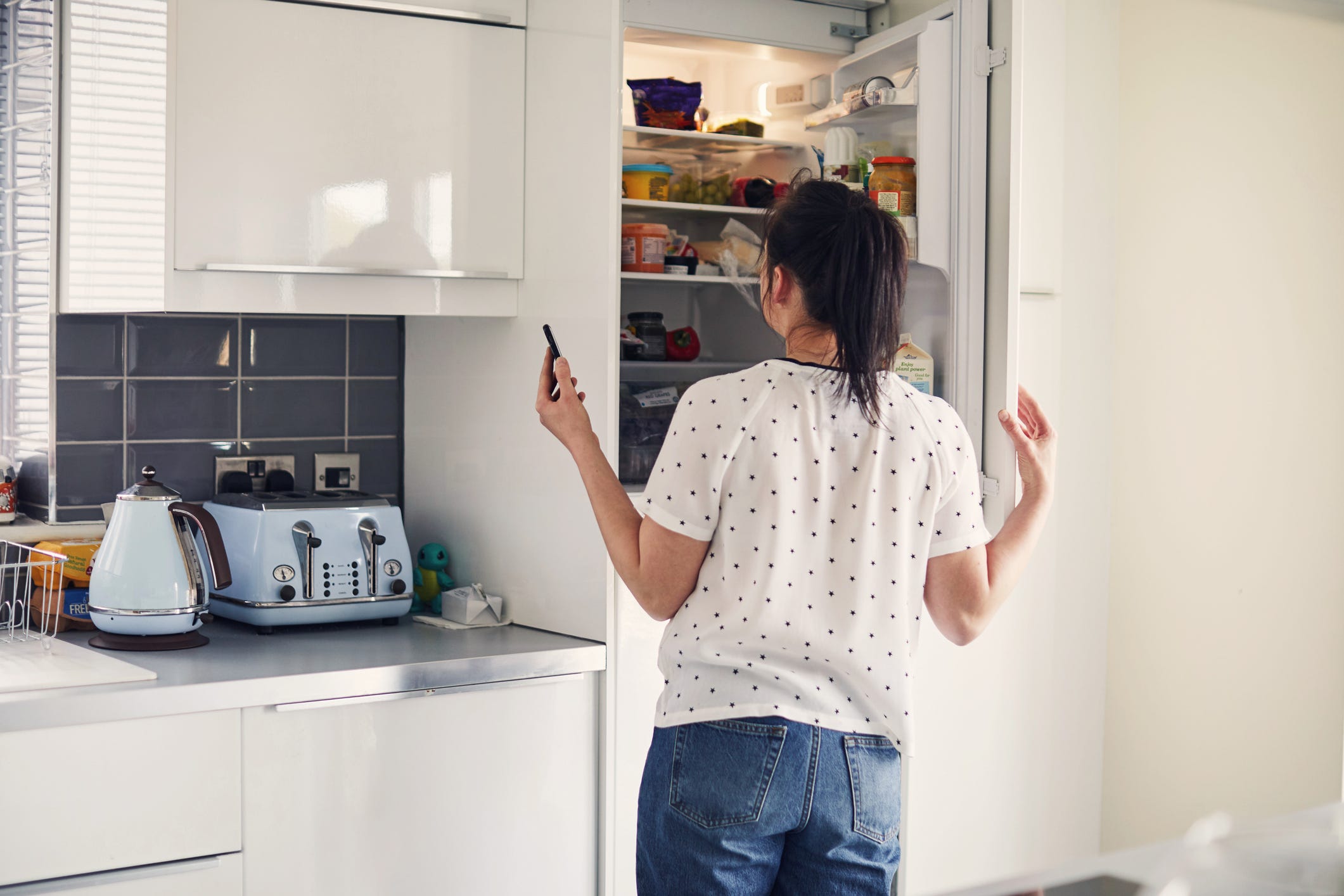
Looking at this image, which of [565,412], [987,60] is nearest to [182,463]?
[565,412]

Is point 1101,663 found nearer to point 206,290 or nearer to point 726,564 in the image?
point 726,564

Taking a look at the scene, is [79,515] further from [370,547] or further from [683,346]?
[683,346]

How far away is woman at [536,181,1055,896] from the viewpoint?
135cm

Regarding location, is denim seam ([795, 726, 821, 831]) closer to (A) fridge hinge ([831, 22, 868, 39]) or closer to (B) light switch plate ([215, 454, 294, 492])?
(B) light switch plate ([215, 454, 294, 492])

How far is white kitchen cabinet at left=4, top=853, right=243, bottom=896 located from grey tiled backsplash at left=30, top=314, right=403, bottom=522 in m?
0.78

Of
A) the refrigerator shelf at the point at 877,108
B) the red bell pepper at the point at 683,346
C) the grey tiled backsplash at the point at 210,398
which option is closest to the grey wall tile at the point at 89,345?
the grey tiled backsplash at the point at 210,398

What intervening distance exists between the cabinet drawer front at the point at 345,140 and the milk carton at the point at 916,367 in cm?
67

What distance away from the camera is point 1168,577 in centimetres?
268

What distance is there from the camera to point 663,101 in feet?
8.27

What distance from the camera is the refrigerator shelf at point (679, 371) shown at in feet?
8.34

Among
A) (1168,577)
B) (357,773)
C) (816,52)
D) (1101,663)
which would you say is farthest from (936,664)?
(816,52)

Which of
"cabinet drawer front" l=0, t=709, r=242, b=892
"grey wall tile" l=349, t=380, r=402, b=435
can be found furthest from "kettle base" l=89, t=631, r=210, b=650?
"grey wall tile" l=349, t=380, r=402, b=435

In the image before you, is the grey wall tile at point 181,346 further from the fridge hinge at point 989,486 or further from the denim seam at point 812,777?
the denim seam at point 812,777

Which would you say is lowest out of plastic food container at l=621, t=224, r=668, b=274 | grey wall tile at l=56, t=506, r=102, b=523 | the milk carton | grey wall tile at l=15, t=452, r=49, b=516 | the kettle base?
the kettle base
